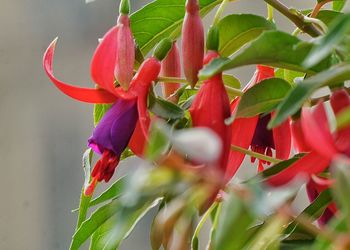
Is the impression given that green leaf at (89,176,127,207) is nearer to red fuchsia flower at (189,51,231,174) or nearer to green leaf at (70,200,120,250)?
green leaf at (70,200,120,250)

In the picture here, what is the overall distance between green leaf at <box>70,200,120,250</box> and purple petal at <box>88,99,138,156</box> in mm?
111

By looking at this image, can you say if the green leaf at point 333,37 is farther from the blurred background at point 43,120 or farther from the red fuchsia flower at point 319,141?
the blurred background at point 43,120

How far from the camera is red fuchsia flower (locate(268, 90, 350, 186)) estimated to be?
293mm

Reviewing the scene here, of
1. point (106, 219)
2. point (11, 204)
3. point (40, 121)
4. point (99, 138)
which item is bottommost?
point (11, 204)

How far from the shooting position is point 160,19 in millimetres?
573

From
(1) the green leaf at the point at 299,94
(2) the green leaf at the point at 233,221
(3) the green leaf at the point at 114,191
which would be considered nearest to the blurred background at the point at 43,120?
(3) the green leaf at the point at 114,191

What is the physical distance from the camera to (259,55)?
0.36 meters

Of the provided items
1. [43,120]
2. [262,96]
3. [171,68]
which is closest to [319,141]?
[262,96]

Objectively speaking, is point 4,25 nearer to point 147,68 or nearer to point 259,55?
point 147,68

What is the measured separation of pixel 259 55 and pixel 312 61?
60 millimetres

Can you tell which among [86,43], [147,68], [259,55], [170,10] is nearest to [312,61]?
[259,55]

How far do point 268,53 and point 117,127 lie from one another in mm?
120

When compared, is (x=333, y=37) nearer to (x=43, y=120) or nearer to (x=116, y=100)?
(x=116, y=100)

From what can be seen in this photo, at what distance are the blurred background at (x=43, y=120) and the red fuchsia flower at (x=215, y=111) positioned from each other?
103cm
